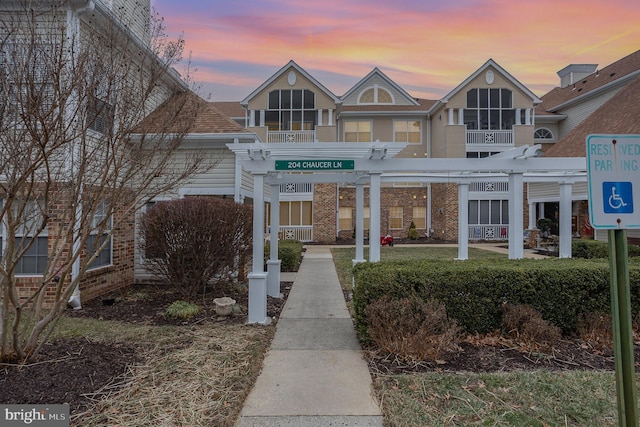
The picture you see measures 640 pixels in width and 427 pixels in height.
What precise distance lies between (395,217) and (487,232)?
5890mm

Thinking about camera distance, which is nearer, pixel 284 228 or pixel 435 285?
pixel 435 285

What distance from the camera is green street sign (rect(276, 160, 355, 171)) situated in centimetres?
630

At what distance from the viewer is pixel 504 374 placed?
4098mm

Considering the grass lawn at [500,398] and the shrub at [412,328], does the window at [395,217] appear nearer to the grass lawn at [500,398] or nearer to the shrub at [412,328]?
the shrub at [412,328]

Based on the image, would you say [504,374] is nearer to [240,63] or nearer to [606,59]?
[240,63]

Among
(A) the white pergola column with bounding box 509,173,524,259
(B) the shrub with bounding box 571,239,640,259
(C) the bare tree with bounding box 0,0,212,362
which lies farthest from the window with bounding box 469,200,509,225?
(C) the bare tree with bounding box 0,0,212,362

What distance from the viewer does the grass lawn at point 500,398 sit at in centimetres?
324

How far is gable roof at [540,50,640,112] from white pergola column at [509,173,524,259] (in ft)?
58.2

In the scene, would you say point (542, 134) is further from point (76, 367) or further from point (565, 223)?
point (76, 367)

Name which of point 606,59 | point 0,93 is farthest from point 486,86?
point 0,93

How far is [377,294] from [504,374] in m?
1.73

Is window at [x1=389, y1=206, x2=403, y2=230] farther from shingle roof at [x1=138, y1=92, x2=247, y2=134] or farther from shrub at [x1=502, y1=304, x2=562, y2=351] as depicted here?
shrub at [x1=502, y1=304, x2=562, y2=351]

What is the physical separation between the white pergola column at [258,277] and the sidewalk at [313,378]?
0.41m

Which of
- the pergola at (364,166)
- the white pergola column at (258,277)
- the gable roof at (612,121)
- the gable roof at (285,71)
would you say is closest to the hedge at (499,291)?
the pergola at (364,166)
